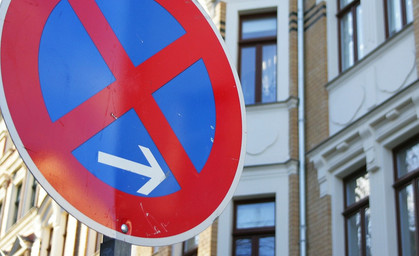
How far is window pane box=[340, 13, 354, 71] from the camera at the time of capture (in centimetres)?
1280

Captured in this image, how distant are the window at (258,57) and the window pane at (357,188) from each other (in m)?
2.26

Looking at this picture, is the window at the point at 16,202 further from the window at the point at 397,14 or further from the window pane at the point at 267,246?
the window at the point at 397,14

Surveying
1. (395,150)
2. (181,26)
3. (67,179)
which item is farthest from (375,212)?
(67,179)

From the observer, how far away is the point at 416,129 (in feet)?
35.0

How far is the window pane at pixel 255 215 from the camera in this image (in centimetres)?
1286

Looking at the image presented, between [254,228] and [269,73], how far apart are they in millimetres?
2695

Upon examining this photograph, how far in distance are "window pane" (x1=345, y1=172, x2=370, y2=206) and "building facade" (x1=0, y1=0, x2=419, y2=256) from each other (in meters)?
0.02

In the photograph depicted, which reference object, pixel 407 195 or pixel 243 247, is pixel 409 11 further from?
pixel 243 247

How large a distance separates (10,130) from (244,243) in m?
10.3

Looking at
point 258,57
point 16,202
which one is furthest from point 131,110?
point 16,202

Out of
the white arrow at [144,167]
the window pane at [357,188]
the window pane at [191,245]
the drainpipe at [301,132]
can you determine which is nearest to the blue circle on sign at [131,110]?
the white arrow at [144,167]

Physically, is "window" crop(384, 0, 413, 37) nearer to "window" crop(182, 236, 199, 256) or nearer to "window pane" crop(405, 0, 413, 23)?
"window pane" crop(405, 0, 413, 23)

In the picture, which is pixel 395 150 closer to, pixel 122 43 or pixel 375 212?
pixel 375 212

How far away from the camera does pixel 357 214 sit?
11664 millimetres
